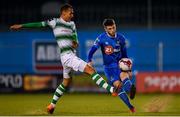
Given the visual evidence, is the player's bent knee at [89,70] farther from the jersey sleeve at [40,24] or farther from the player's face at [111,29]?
the jersey sleeve at [40,24]

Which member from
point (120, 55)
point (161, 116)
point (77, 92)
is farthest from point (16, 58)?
point (161, 116)

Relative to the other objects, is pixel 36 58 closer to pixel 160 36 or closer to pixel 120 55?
pixel 160 36

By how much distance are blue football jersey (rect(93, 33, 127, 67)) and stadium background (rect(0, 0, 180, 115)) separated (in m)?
9.97

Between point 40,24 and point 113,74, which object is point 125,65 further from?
point 40,24

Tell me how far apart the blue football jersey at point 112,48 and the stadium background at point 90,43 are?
393 inches

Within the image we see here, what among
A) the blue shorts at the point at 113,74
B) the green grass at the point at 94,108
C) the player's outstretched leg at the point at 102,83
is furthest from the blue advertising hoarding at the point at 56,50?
the player's outstretched leg at the point at 102,83

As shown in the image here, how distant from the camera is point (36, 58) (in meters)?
26.4

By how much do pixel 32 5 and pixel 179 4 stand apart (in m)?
6.58

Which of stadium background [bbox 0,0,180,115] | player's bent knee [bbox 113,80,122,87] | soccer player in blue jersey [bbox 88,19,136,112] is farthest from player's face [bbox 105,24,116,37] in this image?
stadium background [bbox 0,0,180,115]

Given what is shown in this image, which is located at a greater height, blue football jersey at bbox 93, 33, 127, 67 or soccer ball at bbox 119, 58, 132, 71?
blue football jersey at bbox 93, 33, 127, 67

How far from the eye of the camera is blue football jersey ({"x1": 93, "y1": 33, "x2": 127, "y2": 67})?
13633 mm

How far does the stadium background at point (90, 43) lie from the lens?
82.1 ft

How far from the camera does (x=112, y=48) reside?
1368 centimetres

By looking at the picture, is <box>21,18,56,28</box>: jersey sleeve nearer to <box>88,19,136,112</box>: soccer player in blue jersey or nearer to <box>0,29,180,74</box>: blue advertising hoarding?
<box>88,19,136,112</box>: soccer player in blue jersey
